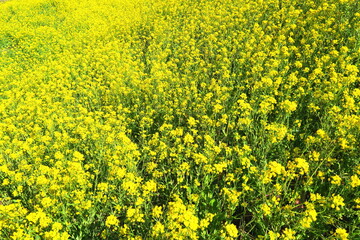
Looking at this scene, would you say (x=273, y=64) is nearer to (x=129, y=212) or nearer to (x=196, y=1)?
(x=129, y=212)

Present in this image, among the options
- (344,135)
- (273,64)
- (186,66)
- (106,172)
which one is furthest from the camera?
(186,66)

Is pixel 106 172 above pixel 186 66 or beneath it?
beneath

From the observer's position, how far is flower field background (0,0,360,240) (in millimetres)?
2451

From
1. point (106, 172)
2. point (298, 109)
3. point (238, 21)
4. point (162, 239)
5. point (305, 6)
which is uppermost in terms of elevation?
point (305, 6)

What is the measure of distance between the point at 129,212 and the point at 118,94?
3.66m

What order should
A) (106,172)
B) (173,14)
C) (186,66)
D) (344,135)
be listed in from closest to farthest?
(344,135) → (106,172) → (186,66) → (173,14)

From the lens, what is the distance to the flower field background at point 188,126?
245cm

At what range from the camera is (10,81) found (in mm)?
6957

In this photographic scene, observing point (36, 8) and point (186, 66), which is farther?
point (36, 8)

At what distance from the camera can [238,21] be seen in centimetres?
705

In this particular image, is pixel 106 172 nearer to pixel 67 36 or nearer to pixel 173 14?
pixel 173 14

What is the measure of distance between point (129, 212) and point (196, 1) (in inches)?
377

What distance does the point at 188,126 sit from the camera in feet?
12.5

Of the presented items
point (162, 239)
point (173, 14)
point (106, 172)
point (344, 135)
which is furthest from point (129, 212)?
point (173, 14)
